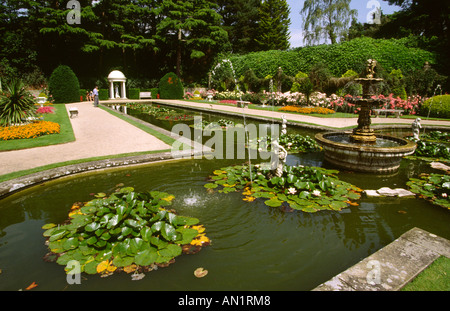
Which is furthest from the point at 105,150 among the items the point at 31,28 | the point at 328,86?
the point at 31,28

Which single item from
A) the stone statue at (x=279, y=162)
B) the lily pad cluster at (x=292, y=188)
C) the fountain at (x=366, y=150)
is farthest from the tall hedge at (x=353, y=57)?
the stone statue at (x=279, y=162)

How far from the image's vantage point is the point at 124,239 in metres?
3.28

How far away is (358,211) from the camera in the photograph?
4.37 metres

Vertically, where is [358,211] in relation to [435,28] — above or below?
below

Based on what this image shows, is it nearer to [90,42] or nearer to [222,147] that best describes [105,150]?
[222,147]

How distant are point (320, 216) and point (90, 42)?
108ft

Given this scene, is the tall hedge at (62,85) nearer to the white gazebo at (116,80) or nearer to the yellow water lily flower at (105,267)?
the white gazebo at (116,80)

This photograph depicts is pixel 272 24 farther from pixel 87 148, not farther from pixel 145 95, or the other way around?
pixel 87 148

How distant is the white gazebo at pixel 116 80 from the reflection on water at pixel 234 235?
2755 cm

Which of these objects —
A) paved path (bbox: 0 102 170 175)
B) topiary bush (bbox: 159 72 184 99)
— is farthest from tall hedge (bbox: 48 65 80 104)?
paved path (bbox: 0 102 170 175)

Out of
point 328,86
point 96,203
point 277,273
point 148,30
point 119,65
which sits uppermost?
point 148,30

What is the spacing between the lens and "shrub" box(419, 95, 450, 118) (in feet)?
50.2

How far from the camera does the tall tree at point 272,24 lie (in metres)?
41.7

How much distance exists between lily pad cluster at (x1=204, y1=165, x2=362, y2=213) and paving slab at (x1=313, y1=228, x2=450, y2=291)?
1.30 meters
